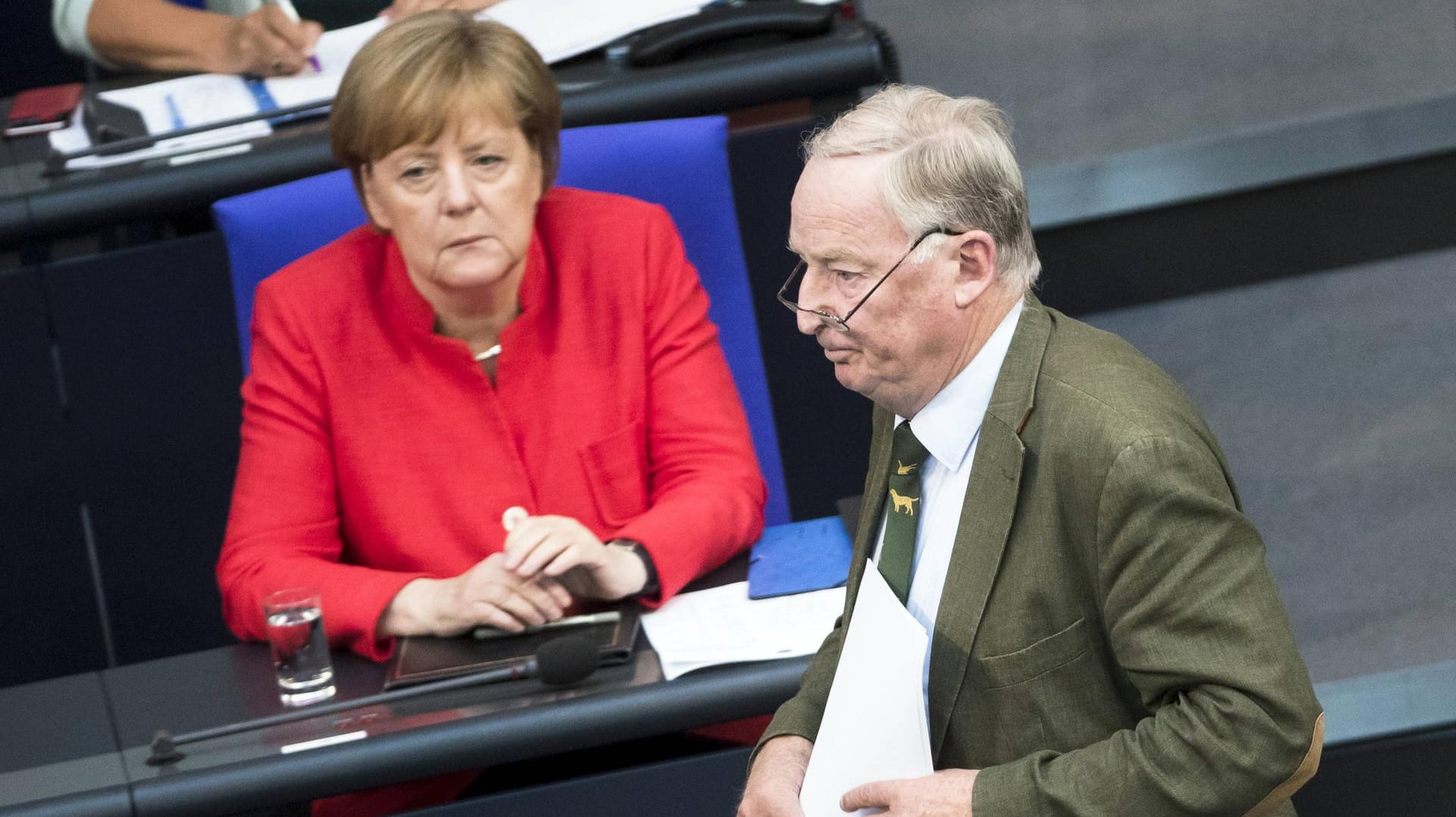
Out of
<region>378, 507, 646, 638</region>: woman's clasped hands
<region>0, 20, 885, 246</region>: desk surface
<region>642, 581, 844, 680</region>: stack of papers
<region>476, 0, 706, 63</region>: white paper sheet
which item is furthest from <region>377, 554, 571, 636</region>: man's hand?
<region>476, 0, 706, 63</region>: white paper sheet

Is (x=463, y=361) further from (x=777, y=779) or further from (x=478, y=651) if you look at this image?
(x=777, y=779)

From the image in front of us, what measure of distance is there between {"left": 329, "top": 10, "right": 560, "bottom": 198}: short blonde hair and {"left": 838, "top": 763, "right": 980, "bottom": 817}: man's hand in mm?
1001

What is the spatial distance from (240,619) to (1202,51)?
121 inches

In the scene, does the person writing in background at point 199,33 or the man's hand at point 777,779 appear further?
the person writing in background at point 199,33

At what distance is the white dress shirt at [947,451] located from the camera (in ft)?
4.44

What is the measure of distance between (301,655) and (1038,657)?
797mm

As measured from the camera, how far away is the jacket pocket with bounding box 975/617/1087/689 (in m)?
1.27

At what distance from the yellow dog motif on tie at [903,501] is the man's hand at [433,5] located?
4.74ft

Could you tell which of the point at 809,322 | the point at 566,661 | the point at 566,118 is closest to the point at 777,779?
the point at 566,661

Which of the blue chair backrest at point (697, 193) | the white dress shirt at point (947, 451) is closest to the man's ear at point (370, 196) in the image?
the blue chair backrest at point (697, 193)

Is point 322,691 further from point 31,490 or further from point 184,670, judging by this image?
point 31,490

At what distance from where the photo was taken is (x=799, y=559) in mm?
1862

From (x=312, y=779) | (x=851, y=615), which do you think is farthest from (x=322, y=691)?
(x=851, y=615)

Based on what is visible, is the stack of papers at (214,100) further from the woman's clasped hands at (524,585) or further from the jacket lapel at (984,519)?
the jacket lapel at (984,519)
